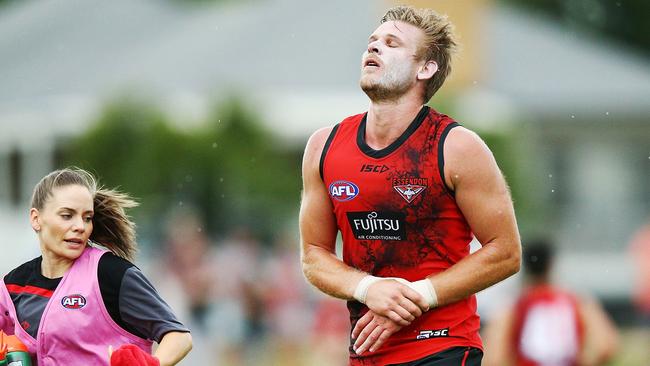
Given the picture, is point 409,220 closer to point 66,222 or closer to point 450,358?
point 450,358

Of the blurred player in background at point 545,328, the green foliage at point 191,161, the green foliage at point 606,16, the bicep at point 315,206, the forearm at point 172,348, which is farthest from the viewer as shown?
the green foliage at point 606,16

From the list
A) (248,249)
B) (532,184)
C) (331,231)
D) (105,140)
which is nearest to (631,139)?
(532,184)

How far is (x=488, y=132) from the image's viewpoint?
26844 millimetres

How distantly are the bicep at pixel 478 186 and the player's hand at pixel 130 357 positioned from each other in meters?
1.44

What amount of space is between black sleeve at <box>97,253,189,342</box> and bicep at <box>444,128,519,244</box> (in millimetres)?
1259

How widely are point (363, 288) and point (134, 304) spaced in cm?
94

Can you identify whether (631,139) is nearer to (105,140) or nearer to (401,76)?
(105,140)

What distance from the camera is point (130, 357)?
5.32m

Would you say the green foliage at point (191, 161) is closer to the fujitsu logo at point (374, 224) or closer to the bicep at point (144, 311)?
the fujitsu logo at point (374, 224)

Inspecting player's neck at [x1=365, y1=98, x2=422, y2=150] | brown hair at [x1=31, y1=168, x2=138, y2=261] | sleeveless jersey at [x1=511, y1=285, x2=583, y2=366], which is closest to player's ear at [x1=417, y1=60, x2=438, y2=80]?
player's neck at [x1=365, y1=98, x2=422, y2=150]

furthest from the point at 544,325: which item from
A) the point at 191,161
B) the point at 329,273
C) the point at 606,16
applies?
the point at 606,16

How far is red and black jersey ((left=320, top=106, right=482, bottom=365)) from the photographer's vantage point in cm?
586

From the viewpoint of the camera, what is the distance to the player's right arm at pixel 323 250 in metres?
5.82

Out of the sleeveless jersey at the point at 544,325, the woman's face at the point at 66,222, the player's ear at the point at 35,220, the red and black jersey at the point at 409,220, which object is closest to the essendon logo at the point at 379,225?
the red and black jersey at the point at 409,220
